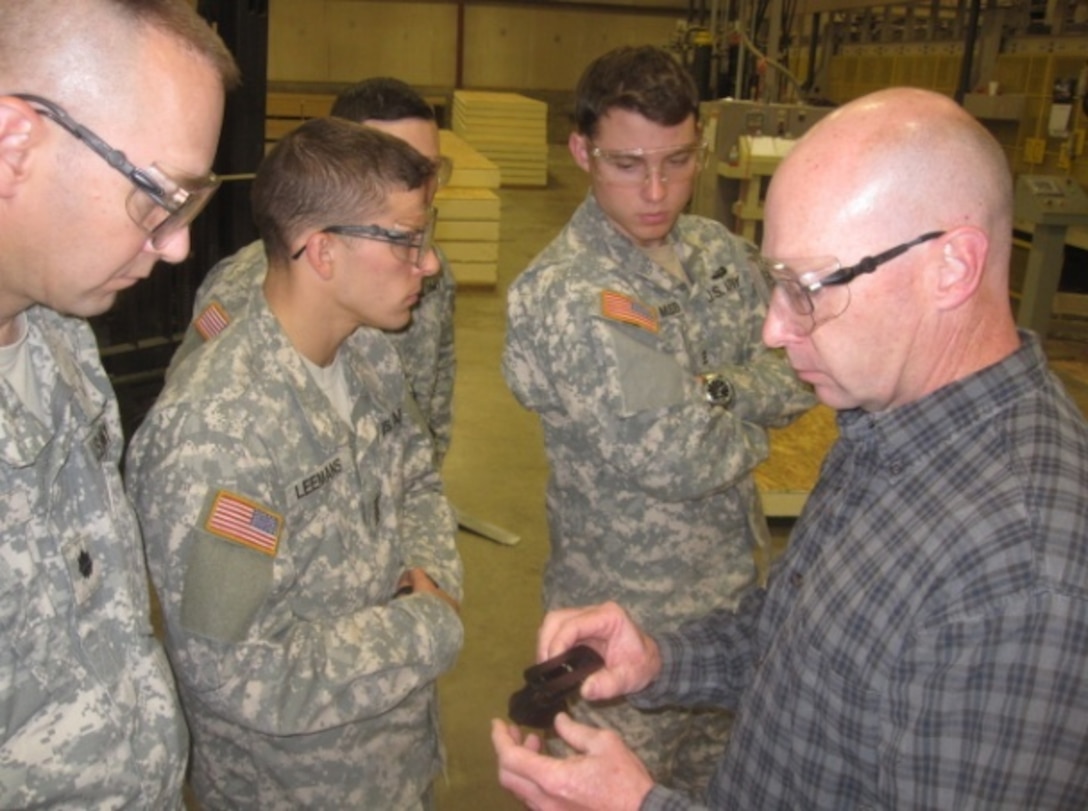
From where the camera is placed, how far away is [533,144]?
14.9m

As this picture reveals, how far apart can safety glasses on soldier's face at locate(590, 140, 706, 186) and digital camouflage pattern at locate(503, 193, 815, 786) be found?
111 mm

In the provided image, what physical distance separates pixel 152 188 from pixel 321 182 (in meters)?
0.72

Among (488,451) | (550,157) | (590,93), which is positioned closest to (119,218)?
(590,93)

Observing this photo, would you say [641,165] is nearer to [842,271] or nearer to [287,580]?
[842,271]

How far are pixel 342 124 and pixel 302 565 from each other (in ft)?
3.37

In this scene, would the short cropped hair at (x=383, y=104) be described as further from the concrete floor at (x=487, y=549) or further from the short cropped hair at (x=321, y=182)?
the concrete floor at (x=487, y=549)

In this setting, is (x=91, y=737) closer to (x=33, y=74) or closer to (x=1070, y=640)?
(x=33, y=74)

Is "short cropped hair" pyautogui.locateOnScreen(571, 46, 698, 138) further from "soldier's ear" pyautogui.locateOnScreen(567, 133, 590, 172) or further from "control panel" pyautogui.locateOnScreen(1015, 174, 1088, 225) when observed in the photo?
"control panel" pyautogui.locateOnScreen(1015, 174, 1088, 225)

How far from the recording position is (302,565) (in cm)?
187

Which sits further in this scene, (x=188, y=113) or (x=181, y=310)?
(x=181, y=310)

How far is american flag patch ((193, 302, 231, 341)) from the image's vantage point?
2.36 m

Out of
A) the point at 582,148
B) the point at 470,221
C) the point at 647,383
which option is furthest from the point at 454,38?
the point at 647,383

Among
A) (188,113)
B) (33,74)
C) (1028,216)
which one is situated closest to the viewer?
(33,74)

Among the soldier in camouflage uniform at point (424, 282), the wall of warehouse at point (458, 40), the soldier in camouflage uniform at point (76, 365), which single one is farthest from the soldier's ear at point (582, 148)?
the wall of warehouse at point (458, 40)
